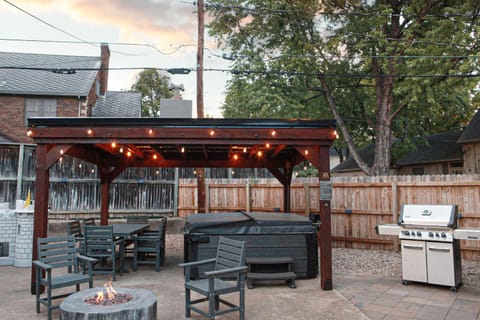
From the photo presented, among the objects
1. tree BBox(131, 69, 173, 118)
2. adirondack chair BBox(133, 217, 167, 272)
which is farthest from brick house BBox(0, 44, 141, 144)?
tree BBox(131, 69, 173, 118)

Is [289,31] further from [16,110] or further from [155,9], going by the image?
[16,110]

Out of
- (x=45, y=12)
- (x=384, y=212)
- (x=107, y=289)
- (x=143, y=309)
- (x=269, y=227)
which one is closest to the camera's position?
(x=143, y=309)

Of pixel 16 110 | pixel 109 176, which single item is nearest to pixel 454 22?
pixel 109 176

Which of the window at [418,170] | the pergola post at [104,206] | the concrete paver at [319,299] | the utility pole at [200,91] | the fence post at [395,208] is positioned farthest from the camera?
the window at [418,170]

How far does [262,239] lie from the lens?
601 cm

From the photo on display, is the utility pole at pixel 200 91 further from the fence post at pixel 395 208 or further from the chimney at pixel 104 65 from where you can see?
the chimney at pixel 104 65

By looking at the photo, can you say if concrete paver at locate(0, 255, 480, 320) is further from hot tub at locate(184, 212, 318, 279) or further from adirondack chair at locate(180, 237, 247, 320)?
hot tub at locate(184, 212, 318, 279)

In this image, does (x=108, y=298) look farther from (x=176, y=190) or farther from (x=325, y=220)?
(x=176, y=190)

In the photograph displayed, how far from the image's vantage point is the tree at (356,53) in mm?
9680

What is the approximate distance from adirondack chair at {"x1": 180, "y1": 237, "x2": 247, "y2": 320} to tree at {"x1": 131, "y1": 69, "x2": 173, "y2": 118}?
72.6 ft

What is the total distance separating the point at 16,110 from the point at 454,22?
14633 millimetres

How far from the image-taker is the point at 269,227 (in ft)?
19.8

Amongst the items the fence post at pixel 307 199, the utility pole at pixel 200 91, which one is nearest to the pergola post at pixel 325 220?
the fence post at pixel 307 199

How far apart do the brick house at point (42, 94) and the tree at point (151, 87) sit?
32.3 feet
